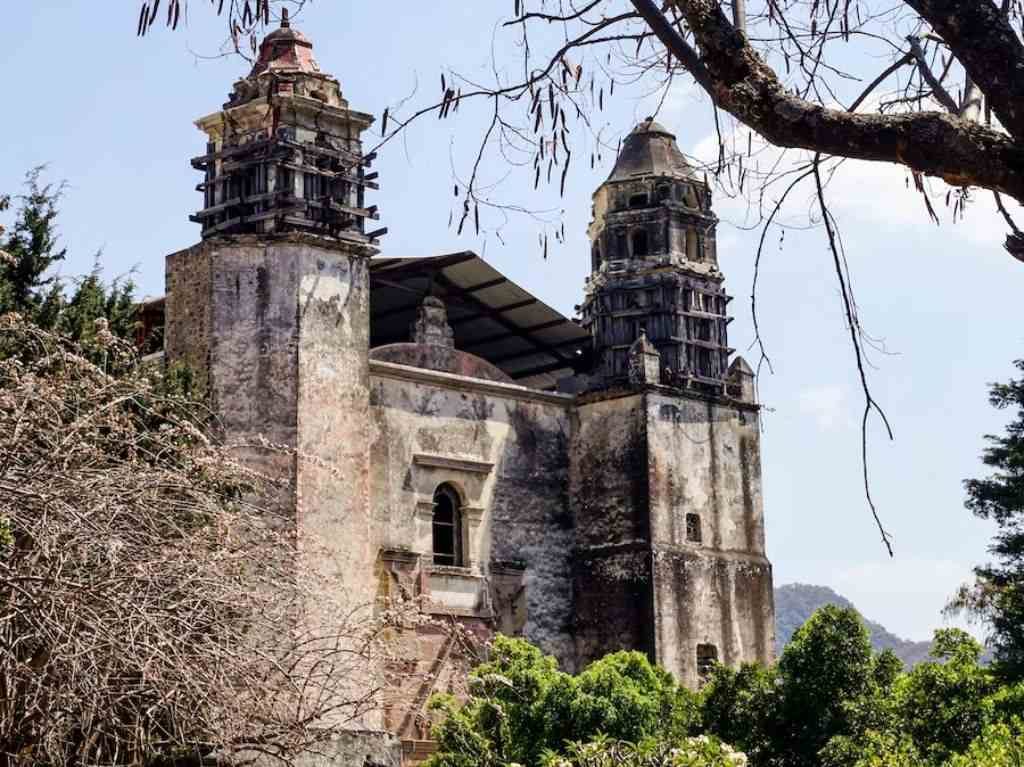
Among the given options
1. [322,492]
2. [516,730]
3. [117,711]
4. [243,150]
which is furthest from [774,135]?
[243,150]

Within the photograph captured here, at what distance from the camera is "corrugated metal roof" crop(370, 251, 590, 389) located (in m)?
27.3

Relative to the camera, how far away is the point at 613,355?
28.5m

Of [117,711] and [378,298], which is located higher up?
[378,298]

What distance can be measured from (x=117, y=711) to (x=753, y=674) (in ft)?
37.7

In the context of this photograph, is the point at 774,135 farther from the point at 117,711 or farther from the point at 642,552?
the point at 642,552

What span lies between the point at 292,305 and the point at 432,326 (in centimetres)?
368

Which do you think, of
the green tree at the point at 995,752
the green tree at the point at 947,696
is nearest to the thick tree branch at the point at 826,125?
the green tree at the point at 995,752

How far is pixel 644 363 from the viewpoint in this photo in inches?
1071

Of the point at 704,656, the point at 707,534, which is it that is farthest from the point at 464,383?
the point at 704,656

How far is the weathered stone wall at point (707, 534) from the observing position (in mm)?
26359

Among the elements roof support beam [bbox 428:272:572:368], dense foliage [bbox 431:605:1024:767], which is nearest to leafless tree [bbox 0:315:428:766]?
dense foliage [bbox 431:605:1024:767]

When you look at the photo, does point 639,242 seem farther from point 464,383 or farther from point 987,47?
point 987,47

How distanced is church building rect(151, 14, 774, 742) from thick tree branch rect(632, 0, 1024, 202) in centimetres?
1689

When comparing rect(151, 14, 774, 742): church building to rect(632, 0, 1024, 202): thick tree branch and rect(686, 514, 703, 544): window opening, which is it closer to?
rect(686, 514, 703, 544): window opening
